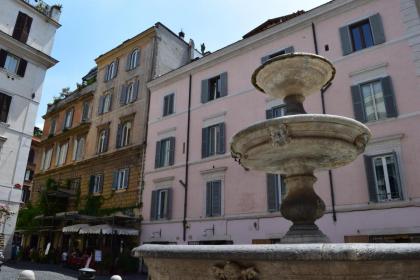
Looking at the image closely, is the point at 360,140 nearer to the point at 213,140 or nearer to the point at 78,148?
the point at 213,140

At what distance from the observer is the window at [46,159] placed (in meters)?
28.8

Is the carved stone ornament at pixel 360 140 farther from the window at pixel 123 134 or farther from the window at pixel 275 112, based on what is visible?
the window at pixel 123 134

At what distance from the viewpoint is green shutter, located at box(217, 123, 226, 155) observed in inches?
656

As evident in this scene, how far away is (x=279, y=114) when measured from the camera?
15289 millimetres

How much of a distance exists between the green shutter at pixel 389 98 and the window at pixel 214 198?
778 centimetres

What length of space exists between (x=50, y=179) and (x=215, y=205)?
15.7 metres

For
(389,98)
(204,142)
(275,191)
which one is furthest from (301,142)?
(204,142)

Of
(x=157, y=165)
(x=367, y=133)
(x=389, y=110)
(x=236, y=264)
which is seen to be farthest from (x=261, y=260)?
(x=157, y=165)

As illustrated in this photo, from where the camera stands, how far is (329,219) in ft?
41.9

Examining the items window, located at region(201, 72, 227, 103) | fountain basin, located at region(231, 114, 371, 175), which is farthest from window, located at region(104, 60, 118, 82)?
fountain basin, located at region(231, 114, 371, 175)

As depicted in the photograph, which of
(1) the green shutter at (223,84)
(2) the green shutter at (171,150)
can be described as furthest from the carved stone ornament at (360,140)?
(2) the green shutter at (171,150)

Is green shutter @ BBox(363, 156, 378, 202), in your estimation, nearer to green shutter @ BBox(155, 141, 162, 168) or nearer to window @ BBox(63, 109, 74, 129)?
green shutter @ BBox(155, 141, 162, 168)

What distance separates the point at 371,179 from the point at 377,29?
5.95 metres

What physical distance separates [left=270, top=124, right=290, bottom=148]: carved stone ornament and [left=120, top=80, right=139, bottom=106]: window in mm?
19118
